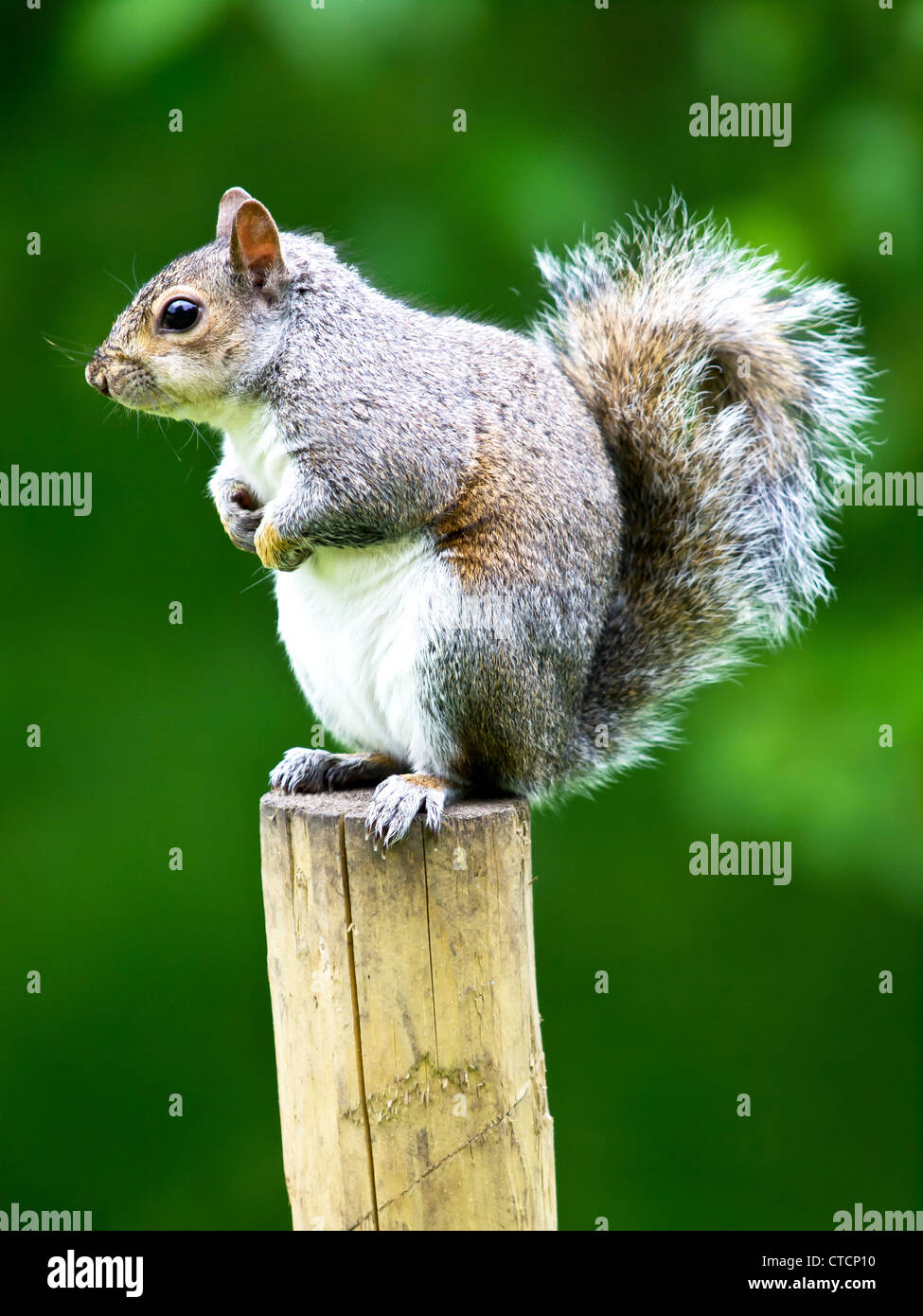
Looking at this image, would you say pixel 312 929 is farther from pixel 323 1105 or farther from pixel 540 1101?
pixel 540 1101

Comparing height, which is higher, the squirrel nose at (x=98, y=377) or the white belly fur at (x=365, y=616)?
the squirrel nose at (x=98, y=377)

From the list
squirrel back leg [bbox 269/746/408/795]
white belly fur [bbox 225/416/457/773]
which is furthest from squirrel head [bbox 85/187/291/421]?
squirrel back leg [bbox 269/746/408/795]

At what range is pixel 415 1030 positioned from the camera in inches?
94.1

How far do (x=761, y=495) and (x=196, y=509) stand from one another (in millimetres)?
1877

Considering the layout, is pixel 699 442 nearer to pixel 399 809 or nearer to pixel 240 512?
pixel 240 512

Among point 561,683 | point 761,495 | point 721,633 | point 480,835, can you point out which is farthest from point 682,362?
point 480,835

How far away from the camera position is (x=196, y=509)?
4.42 meters

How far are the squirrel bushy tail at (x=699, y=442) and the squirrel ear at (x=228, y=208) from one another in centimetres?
80

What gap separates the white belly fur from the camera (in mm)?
2617

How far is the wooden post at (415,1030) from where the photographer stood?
240 centimetres

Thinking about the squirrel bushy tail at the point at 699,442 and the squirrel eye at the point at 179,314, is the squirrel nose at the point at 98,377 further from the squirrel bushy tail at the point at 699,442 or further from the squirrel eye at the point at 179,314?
the squirrel bushy tail at the point at 699,442

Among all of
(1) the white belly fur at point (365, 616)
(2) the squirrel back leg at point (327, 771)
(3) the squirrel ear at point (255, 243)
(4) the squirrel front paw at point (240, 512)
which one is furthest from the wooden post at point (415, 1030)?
(3) the squirrel ear at point (255, 243)

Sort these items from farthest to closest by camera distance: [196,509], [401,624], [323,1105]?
1. [196,509]
2. [401,624]
3. [323,1105]

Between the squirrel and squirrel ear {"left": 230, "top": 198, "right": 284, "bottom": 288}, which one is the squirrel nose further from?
squirrel ear {"left": 230, "top": 198, "right": 284, "bottom": 288}
